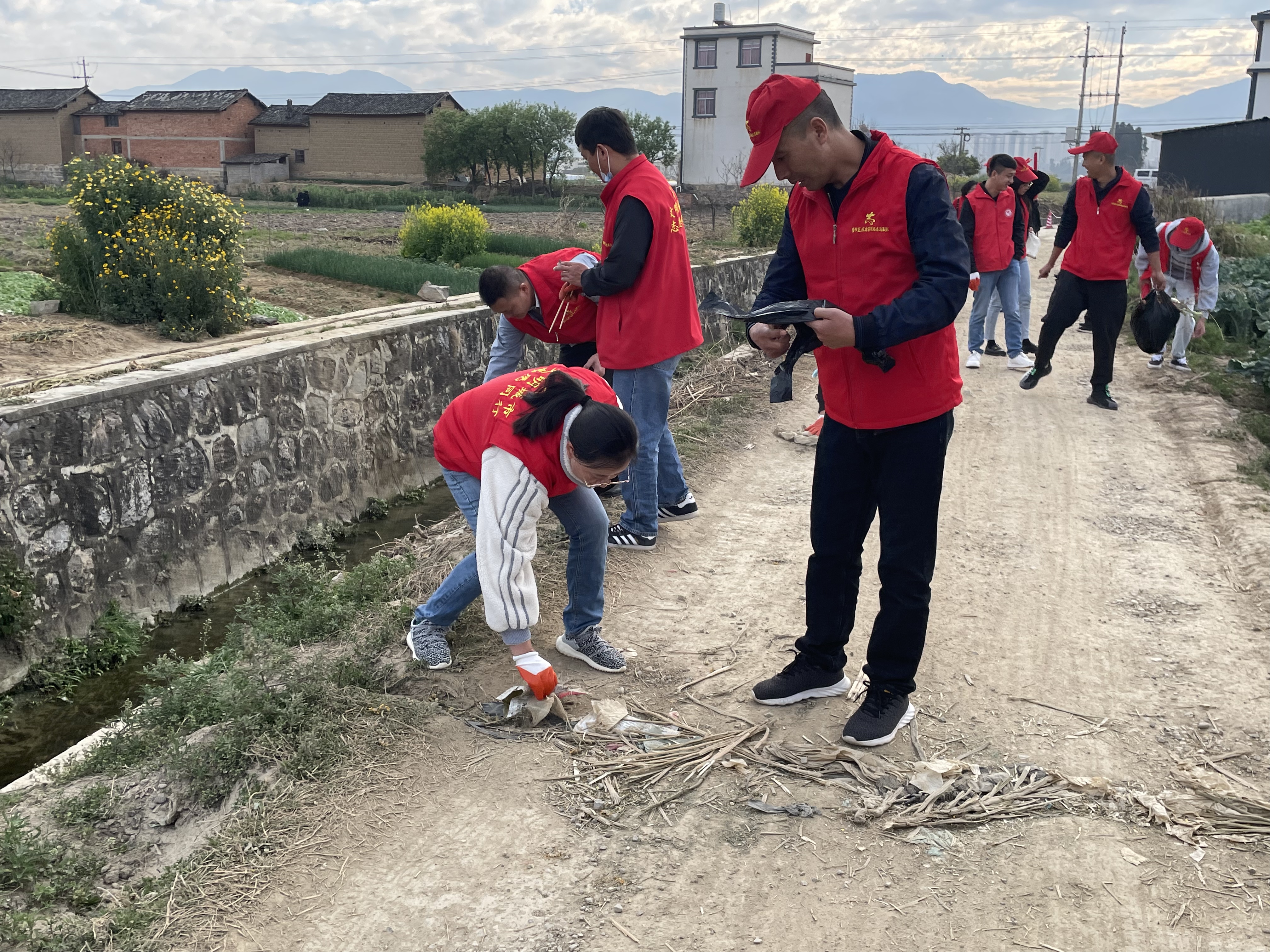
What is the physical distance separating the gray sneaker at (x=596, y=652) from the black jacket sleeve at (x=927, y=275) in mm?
1529

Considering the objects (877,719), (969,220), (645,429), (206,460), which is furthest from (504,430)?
(969,220)

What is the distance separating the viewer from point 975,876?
8.38 feet

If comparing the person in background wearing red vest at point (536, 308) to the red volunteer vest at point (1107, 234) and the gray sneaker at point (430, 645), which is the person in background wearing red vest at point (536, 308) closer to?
the gray sneaker at point (430, 645)

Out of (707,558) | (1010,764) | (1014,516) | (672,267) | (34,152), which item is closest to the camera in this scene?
(1010,764)

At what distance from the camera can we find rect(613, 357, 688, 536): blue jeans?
180 inches

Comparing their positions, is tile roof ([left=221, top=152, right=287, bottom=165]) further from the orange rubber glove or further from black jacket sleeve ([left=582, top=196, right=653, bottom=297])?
the orange rubber glove

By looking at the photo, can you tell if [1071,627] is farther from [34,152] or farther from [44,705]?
[34,152]

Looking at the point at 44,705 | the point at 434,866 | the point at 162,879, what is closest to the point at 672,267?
the point at 434,866

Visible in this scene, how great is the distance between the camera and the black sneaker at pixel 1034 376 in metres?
7.85

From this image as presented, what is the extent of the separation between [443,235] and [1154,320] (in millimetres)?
8474

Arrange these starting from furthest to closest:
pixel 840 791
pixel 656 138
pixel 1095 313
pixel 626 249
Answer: pixel 656 138, pixel 1095 313, pixel 626 249, pixel 840 791

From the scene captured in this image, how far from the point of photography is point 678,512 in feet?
17.4

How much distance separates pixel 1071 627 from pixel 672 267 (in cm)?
222

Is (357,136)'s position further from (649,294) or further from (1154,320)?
(649,294)
